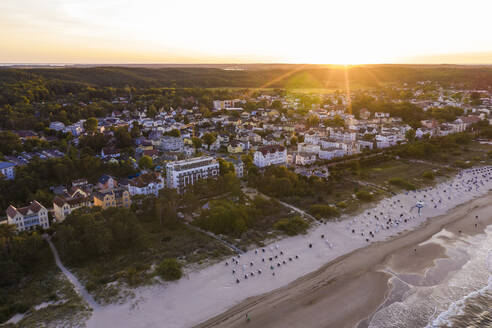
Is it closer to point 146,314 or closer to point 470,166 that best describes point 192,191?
point 146,314

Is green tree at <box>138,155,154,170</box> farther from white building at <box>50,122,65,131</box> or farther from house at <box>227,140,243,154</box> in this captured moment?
white building at <box>50,122,65,131</box>

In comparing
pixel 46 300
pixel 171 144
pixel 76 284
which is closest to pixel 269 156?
pixel 171 144

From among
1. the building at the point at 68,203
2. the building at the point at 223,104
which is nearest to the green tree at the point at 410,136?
the building at the point at 68,203

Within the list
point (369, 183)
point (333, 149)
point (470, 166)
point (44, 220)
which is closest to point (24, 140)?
point (44, 220)

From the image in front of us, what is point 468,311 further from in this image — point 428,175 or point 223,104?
point 223,104

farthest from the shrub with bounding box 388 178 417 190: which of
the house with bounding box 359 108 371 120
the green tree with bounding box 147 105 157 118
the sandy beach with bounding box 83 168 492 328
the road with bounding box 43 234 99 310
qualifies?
the green tree with bounding box 147 105 157 118
